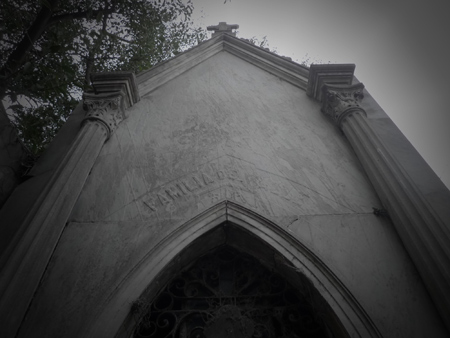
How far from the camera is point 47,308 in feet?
8.22

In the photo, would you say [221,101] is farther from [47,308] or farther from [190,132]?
[47,308]

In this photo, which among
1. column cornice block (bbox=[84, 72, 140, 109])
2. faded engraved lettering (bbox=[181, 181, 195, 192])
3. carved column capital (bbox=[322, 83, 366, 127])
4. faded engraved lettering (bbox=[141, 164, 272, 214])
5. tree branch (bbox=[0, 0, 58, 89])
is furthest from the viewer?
column cornice block (bbox=[84, 72, 140, 109])

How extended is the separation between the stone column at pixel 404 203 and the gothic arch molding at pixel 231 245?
698 mm

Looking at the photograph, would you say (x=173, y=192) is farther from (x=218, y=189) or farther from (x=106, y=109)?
(x=106, y=109)

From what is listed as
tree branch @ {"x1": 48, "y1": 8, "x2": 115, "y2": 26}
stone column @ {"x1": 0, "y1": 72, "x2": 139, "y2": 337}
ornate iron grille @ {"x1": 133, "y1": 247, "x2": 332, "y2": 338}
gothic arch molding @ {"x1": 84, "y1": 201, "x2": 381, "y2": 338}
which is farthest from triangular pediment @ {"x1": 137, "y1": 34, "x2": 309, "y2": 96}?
ornate iron grille @ {"x1": 133, "y1": 247, "x2": 332, "y2": 338}

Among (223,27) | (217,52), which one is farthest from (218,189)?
(223,27)

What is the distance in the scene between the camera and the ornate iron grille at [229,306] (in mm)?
2826

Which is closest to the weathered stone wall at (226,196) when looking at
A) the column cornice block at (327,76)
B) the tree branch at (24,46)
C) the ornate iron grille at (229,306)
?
the column cornice block at (327,76)

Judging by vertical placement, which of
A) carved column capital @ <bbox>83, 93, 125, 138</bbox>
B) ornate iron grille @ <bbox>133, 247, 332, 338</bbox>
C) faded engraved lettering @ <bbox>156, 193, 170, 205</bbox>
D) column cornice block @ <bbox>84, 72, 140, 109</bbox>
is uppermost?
column cornice block @ <bbox>84, 72, 140, 109</bbox>

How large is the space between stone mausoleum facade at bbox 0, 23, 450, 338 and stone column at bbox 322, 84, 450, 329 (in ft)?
0.05

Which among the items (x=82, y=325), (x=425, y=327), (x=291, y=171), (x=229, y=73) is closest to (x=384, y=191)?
(x=291, y=171)

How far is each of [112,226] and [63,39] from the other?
429cm

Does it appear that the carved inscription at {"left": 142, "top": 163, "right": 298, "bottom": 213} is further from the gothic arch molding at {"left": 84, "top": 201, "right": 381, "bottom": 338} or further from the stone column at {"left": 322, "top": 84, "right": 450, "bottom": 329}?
the stone column at {"left": 322, "top": 84, "right": 450, "bottom": 329}

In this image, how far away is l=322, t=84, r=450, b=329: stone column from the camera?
2438 millimetres
